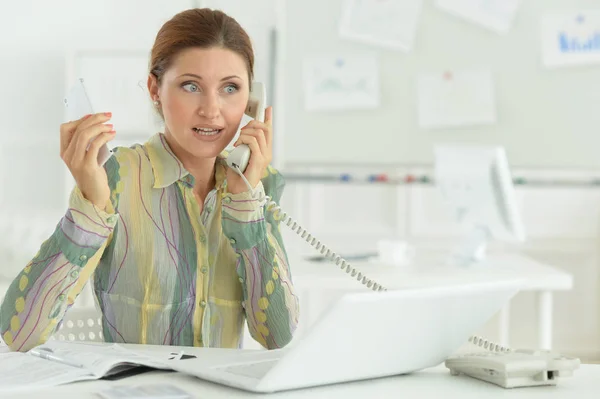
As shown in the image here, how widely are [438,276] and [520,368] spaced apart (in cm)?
159

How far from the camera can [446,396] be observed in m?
0.99

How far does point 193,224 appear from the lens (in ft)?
4.96

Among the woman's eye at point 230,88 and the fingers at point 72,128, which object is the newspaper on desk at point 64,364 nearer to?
the fingers at point 72,128

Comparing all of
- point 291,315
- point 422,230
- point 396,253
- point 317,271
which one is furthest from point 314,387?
point 422,230

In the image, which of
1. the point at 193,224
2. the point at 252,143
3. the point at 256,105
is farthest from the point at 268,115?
the point at 193,224

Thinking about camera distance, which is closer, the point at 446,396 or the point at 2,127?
the point at 446,396

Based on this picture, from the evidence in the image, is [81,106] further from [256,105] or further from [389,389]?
[389,389]

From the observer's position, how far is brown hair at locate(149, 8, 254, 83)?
1513 millimetres

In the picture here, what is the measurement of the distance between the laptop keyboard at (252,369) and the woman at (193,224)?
0.35 metres

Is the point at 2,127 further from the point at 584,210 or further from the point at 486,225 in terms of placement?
the point at 584,210

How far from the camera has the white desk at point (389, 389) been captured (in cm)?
98

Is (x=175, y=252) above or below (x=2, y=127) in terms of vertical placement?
below

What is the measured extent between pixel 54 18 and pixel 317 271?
172 cm

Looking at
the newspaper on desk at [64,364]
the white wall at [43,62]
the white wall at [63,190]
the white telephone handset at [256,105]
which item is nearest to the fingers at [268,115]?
→ the white telephone handset at [256,105]
